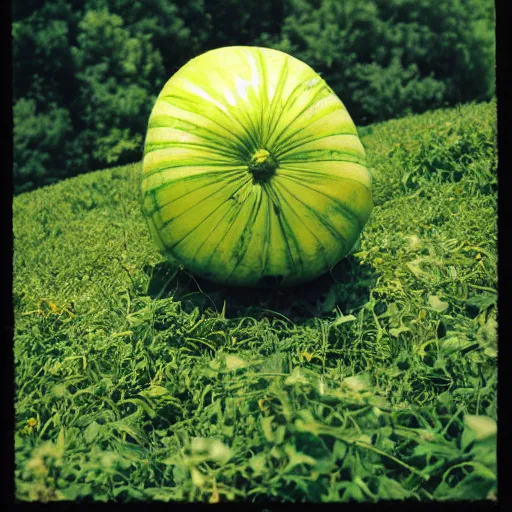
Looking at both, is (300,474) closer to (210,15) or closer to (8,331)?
(8,331)

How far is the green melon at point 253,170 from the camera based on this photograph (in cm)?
211

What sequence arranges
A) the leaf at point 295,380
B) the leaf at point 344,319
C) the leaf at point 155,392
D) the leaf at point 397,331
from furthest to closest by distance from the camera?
the leaf at point 344,319
the leaf at point 397,331
the leaf at point 155,392
the leaf at point 295,380

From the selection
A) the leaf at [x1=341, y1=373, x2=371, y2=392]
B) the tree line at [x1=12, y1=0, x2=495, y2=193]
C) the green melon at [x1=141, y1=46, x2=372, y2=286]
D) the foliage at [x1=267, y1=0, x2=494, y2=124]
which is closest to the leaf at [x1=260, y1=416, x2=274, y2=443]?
the leaf at [x1=341, y1=373, x2=371, y2=392]

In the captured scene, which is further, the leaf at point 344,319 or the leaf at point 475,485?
the leaf at point 344,319

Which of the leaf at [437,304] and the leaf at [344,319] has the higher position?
the leaf at [437,304]

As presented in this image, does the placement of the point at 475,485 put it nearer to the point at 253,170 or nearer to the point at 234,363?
the point at 234,363

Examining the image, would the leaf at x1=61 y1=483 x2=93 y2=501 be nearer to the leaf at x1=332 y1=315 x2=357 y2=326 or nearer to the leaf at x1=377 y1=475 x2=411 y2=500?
the leaf at x1=377 y1=475 x2=411 y2=500

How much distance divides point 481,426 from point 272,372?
0.64 m

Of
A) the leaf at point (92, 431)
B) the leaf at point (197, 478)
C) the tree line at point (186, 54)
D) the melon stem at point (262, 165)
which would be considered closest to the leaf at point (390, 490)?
the leaf at point (197, 478)

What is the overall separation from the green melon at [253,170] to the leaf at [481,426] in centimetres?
96

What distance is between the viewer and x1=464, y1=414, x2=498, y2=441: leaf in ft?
4.42

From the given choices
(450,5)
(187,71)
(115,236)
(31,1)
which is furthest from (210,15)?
(187,71)

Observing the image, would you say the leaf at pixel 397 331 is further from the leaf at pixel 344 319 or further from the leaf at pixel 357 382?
the leaf at pixel 357 382

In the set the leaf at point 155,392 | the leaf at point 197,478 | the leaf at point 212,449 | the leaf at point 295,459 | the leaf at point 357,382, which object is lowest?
the leaf at point 155,392
